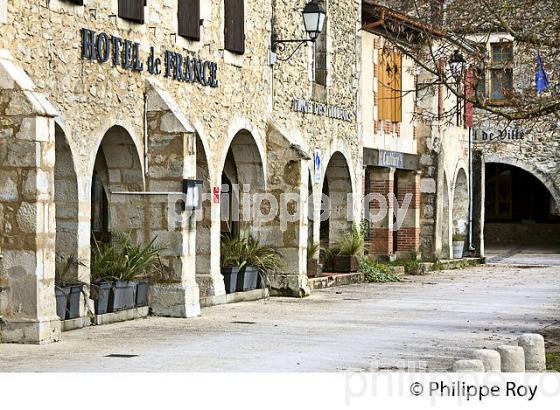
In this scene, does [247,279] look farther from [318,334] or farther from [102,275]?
[318,334]

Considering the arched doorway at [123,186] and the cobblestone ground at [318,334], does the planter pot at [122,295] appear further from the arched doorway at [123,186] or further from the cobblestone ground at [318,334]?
the arched doorway at [123,186]

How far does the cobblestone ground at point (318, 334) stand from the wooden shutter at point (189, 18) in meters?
3.74

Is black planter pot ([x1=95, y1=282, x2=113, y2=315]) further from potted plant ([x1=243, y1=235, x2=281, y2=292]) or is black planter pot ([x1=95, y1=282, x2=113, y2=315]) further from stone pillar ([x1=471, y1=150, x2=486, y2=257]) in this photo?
stone pillar ([x1=471, y1=150, x2=486, y2=257])

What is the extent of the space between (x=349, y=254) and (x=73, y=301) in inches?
425

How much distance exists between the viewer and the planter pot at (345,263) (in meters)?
25.2

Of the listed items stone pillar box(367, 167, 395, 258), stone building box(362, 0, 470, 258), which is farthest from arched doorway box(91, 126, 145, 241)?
stone pillar box(367, 167, 395, 258)

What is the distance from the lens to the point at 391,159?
93.9ft

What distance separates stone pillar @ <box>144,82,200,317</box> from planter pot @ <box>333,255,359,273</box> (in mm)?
8126

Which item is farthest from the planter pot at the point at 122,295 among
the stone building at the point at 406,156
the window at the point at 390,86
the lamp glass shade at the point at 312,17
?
the window at the point at 390,86

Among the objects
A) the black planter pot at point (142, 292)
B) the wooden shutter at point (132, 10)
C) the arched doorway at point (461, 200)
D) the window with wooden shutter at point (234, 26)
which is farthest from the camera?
the arched doorway at point (461, 200)

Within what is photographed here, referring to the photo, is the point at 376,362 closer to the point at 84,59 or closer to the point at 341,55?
the point at 84,59

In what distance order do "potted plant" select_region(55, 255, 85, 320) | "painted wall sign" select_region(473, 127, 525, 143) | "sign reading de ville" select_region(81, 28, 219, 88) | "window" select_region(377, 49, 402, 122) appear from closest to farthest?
"potted plant" select_region(55, 255, 85, 320) → "sign reading de ville" select_region(81, 28, 219, 88) → "window" select_region(377, 49, 402, 122) → "painted wall sign" select_region(473, 127, 525, 143)

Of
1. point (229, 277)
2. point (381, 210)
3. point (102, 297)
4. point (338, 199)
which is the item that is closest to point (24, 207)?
point (102, 297)

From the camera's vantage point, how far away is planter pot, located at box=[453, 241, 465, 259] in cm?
3478
